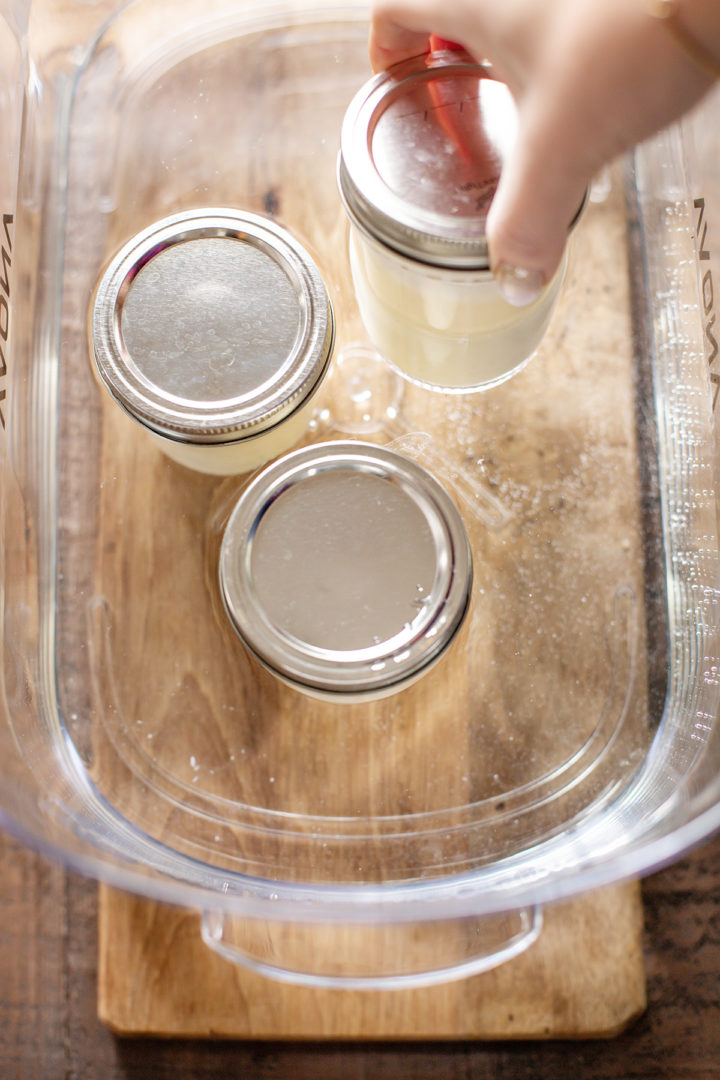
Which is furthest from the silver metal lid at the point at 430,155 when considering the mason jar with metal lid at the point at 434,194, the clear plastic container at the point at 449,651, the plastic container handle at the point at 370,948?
the plastic container handle at the point at 370,948

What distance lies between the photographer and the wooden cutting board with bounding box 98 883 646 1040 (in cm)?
55

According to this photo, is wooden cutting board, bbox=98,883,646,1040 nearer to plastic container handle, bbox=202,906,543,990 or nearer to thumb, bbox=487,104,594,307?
plastic container handle, bbox=202,906,543,990

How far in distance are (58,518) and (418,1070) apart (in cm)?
45

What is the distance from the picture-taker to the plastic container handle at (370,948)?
54 cm

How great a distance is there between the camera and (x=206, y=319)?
1.78ft

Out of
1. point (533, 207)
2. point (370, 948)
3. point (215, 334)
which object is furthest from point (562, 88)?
point (370, 948)

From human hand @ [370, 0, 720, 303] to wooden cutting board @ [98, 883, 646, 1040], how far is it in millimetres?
394

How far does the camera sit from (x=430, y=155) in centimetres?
48

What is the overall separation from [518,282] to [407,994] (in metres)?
0.43

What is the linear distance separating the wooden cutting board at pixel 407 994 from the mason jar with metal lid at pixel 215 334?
30 centimetres

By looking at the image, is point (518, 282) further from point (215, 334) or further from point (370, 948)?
point (370, 948)

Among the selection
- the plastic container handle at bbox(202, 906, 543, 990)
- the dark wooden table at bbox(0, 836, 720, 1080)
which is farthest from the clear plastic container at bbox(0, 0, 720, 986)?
the dark wooden table at bbox(0, 836, 720, 1080)

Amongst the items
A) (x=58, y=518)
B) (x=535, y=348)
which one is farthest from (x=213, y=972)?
(x=535, y=348)

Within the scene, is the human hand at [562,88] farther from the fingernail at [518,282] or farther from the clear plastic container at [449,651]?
the clear plastic container at [449,651]
